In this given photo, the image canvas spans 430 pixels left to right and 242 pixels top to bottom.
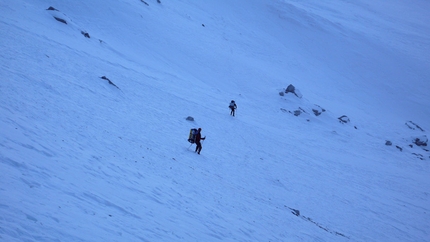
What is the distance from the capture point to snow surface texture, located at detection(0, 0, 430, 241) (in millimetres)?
8680

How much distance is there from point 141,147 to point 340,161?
17.3 meters

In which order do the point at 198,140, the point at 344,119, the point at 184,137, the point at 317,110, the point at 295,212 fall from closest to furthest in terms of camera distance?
the point at 295,212 < the point at 198,140 < the point at 184,137 < the point at 317,110 < the point at 344,119

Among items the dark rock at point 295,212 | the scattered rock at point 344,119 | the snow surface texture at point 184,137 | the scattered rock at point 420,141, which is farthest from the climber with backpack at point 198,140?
the scattered rock at point 420,141

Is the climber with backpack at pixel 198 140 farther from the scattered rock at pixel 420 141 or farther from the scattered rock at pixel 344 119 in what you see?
the scattered rock at pixel 420 141

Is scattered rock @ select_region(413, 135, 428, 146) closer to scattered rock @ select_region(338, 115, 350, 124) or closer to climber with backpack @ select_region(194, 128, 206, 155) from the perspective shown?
scattered rock @ select_region(338, 115, 350, 124)

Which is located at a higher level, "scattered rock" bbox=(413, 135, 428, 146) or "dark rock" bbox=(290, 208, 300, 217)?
"scattered rock" bbox=(413, 135, 428, 146)

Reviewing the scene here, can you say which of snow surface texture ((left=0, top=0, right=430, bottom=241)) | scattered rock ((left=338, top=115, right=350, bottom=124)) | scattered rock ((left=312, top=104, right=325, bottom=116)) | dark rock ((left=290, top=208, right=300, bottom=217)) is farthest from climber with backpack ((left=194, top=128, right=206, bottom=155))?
scattered rock ((left=338, top=115, right=350, bottom=124))

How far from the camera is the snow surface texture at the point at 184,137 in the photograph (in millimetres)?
8680

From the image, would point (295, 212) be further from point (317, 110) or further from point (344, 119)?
point (344, 119)

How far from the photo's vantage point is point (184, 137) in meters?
19.2

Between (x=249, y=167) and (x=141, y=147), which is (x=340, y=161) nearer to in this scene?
(x=249, y=167)

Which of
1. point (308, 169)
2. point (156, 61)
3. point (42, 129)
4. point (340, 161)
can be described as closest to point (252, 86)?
point (156, 61)

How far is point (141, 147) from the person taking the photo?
14.7m

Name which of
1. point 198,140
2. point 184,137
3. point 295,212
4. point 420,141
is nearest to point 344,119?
point 420,141
